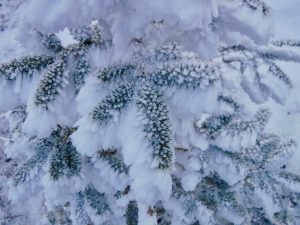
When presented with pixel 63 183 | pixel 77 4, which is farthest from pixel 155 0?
pixel 63 183

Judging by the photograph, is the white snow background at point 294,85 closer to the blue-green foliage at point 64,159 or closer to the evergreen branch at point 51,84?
the blue-green foliage at point 64,159

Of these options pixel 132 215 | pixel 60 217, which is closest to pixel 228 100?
pixel 132 215

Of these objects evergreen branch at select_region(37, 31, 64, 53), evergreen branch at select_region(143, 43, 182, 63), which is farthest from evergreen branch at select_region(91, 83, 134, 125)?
evergreen branch at select_region(37, 31, 64, 53)

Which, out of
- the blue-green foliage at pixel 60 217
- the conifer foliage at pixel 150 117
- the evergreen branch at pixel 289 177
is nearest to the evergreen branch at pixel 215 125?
the conifer foliage at pixel 150 117

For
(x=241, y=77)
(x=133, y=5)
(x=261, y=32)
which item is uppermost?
(x=133, y=5)

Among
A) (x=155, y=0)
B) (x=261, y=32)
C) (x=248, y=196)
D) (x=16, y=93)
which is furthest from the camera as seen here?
(x=248, y=196)

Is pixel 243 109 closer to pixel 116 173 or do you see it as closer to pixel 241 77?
pixel 241 77

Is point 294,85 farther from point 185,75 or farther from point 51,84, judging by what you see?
point 51,84
